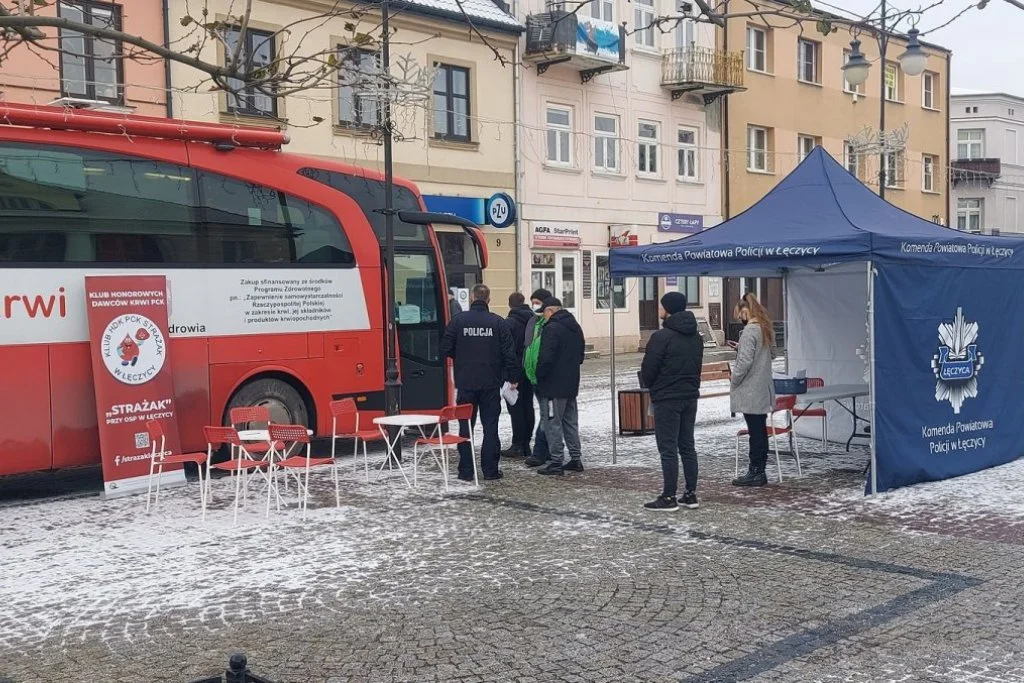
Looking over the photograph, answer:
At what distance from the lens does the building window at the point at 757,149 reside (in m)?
35.0

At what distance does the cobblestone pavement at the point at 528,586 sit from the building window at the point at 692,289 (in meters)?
23.2

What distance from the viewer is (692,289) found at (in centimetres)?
3403

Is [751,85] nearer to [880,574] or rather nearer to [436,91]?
[436,91]

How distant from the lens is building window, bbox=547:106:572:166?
1143 inches

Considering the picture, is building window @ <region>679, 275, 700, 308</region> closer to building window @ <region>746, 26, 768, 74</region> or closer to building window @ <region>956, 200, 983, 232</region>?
building window @ <region>746, 26, 768, 74</region>

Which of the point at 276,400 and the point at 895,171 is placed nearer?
the point at 276,400

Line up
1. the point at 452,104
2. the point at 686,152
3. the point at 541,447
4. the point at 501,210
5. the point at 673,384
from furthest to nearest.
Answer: the point at 686,152 → the point at 501,210 → the point at 452,104 → the point at 541,447 → the point at 673,384

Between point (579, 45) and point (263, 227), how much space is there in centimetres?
1793

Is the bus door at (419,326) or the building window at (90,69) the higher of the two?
the building window at (90,69)

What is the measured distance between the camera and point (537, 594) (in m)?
6.81

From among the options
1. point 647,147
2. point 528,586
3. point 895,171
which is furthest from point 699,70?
point 528,586

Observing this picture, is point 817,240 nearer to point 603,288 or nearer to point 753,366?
point 753,366

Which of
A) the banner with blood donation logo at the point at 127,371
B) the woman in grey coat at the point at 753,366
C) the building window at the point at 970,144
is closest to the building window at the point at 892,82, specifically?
the building window at the point at 970,144

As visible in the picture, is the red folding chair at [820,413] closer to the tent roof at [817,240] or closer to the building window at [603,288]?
the tent roof at [817,240]
